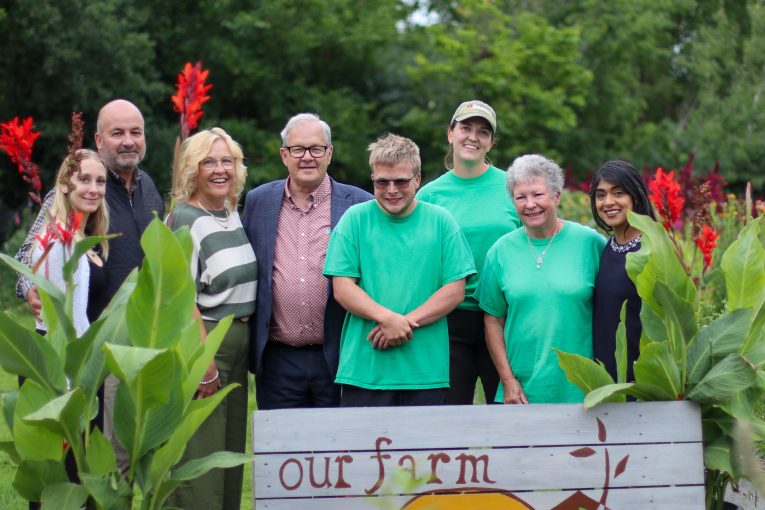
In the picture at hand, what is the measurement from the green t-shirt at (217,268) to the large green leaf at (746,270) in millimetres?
1995

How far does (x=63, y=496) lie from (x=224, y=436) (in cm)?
126

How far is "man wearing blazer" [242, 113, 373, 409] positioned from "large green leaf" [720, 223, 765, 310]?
5.30ft

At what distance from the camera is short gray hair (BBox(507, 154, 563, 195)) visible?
457cm

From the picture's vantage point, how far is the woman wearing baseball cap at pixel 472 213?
4.86 m

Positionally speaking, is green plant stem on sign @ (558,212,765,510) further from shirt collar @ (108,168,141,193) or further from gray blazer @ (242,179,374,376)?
shirt collar @ (108,168,141,193)

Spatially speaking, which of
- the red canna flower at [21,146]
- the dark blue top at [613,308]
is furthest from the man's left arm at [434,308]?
the red canna flower at [21,146]

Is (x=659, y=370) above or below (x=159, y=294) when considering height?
below

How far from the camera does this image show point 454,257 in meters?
4.53

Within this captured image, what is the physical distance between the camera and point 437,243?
454 centimetres

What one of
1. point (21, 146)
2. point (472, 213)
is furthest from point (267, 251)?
point (21, 146)

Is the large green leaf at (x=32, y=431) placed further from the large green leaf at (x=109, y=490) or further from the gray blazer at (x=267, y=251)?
the gray blazer at (x=267, y=251)

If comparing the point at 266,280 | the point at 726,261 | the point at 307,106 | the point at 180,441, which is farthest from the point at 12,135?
the point at 307,106

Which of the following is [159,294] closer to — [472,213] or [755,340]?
[472,213]

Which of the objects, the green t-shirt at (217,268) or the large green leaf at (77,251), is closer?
the large green leaf at (77,251)
